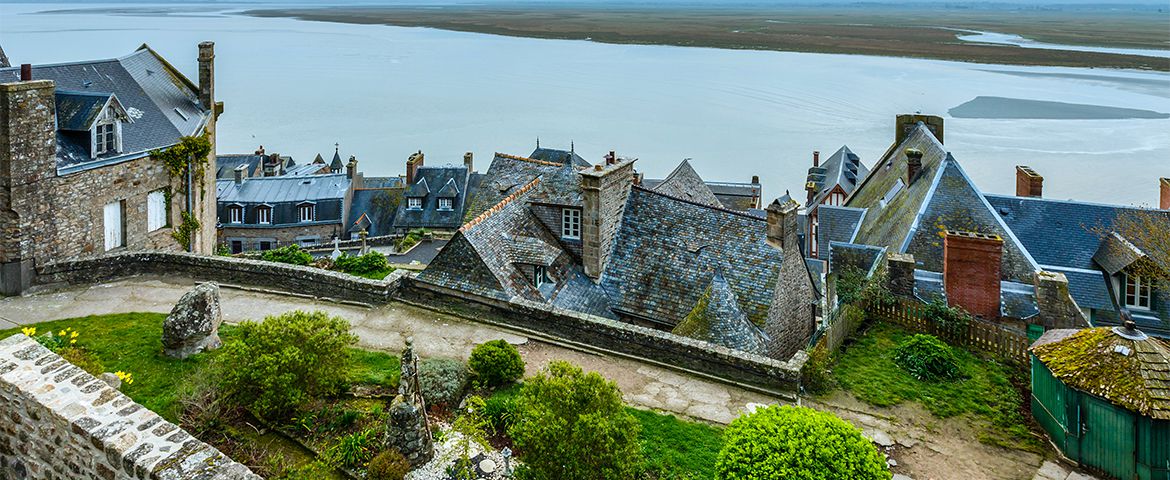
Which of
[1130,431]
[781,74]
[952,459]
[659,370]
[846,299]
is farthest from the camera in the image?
[781,74]

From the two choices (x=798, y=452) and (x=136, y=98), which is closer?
(x=798, y=452)

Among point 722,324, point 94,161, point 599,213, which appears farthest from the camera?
point 94,161

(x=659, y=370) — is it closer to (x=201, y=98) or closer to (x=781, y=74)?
(x=201, y=98)

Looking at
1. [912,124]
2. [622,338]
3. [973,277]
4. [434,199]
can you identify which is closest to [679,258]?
[622,338]

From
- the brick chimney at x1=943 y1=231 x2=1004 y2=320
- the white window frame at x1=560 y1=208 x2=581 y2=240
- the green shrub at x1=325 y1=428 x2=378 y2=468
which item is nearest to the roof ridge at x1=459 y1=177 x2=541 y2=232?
the white window frame at x1=560 y1=208 x2=581 y2=240

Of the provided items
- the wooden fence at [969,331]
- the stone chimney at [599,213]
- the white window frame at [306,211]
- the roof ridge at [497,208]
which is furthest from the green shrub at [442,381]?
the white window frame at [306,211]

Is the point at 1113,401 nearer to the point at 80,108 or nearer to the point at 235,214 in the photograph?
the point at 80,108

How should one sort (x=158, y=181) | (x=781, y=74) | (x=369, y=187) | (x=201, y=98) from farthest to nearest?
(x=781, y=74)
(x=369, y=187)
(x=201, y=98)
(x=158, y=181)

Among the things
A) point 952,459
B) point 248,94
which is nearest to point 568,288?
point 952,459
